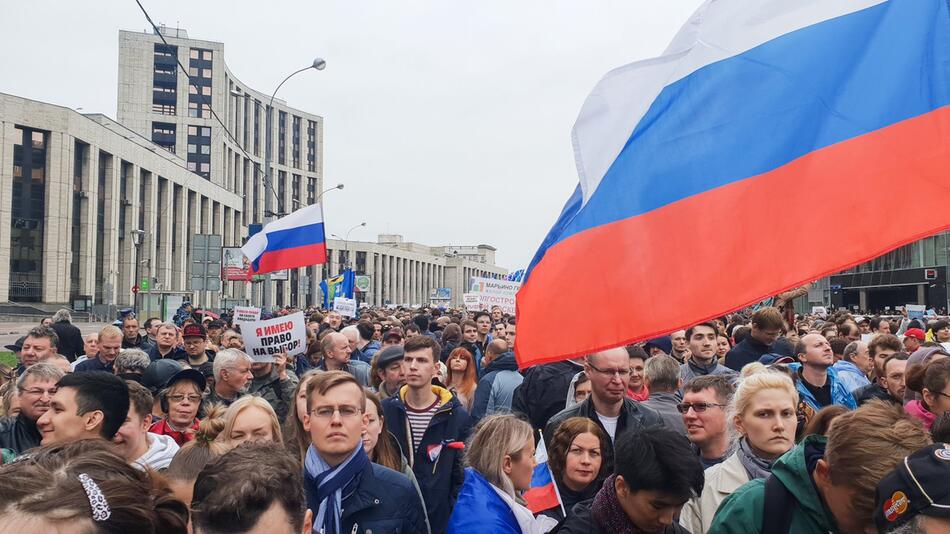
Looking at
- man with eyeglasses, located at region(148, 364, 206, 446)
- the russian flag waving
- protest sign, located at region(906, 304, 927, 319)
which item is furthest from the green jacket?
protest sign, located at region(906, 304, 927, 319)

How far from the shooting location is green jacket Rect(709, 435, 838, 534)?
2.80 m

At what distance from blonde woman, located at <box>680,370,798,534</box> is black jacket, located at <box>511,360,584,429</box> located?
249 centimetres

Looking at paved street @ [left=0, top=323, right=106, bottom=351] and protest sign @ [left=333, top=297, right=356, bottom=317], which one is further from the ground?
protest sign @ [left=333, top=297, right=356, bottom=317]

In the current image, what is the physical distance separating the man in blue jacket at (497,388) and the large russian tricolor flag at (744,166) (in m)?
3.25

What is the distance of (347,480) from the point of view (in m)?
3.75

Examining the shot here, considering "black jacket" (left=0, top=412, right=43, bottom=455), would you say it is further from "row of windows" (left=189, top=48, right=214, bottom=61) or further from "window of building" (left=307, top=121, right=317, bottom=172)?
"window of building" (left=307, top=121, right=317, bottom=172)

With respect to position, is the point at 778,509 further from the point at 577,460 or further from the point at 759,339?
the point at 759,339

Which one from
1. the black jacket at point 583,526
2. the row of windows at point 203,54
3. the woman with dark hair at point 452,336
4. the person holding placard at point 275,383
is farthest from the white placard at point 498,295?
the row of windows at point 203,54

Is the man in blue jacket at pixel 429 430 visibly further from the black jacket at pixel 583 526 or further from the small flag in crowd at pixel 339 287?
the small flag in crowd at pixel 339 287

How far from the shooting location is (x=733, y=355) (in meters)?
8.54

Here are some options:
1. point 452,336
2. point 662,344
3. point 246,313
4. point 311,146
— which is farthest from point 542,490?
point 311,146

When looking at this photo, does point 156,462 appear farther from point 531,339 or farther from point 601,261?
point 601,261

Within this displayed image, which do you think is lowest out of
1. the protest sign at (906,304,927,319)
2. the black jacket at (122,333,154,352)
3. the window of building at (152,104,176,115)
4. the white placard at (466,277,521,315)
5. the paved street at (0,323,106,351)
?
the paved street at (0,323,106,351)

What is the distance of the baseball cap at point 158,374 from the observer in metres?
7.19
